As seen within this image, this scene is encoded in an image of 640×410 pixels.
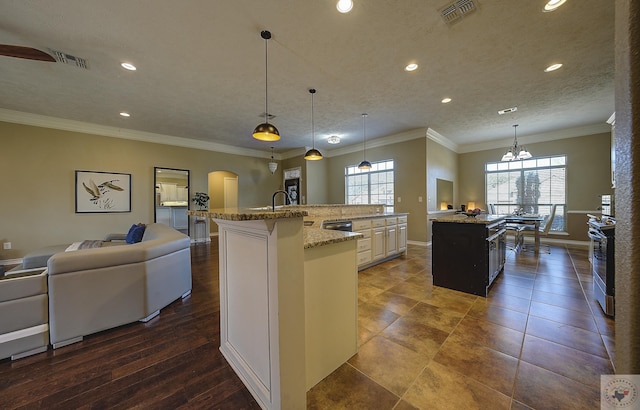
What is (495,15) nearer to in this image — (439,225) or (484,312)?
(439,225)

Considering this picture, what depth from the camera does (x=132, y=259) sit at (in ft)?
7.14

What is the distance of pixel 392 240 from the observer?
4.52m

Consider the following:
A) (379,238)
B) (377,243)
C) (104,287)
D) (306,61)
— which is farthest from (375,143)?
(104,287)

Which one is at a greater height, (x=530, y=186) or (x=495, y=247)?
(x=530, y=186)

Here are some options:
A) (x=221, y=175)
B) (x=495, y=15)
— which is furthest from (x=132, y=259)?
(x=221, y=175)

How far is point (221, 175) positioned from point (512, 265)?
9.55 m

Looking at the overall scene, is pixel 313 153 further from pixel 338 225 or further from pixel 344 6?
pixel 344 6

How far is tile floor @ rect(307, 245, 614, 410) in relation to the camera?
138 centimetres

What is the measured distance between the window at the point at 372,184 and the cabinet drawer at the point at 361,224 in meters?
2.71

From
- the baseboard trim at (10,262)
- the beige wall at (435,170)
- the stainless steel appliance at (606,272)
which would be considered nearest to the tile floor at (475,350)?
the stainless steel appliance at (606,272)

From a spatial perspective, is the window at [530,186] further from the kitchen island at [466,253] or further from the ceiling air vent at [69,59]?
the ceiling air vent at [69,59]

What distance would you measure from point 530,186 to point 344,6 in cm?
740

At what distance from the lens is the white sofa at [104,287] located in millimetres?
1880

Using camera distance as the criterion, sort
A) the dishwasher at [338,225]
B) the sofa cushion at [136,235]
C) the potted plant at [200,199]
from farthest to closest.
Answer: the potted plant at [200,199] < the sofa cushion at [136,235] < the dishwasher at [338,225]
